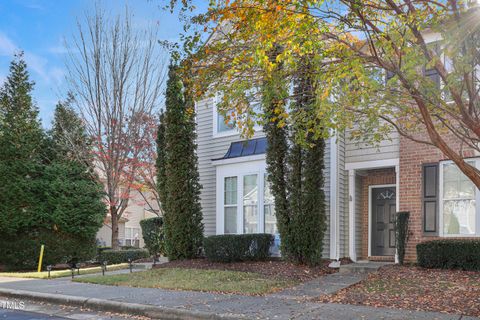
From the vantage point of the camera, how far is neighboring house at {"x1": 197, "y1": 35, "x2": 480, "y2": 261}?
1259 cm

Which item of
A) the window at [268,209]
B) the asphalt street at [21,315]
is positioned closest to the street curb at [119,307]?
the asphalt street at [21,315]

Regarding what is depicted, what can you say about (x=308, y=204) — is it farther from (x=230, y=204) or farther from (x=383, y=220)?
(x=230, y=204)

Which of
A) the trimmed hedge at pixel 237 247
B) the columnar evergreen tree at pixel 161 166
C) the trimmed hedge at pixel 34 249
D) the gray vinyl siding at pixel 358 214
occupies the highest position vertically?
the columnar evergreen tree at pixel 161 166

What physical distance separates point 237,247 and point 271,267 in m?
1.46

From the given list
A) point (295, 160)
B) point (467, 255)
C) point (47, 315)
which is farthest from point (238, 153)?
point (47, 315)

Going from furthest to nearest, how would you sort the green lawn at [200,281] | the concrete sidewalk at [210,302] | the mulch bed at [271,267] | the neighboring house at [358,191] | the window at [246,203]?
the window at [246,203], the neighboring house at [358,191], the mulch bed at [271,267], the green lawn at [200,281], the concrete sidewalk at [210,302]

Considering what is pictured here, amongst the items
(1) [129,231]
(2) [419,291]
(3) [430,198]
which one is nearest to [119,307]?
(2) [419,291]

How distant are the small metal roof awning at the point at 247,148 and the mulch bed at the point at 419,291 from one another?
554 cm

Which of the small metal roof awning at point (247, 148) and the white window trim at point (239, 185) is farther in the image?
the small metal roof awning at point (247, 148)

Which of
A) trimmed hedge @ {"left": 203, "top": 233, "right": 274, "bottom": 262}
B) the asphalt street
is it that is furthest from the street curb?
trimmed hedge @ {"left": 203, "top": 233, "right": 274, "bottom": 262}

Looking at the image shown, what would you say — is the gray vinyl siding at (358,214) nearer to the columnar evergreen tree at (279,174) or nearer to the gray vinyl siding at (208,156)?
the columnar evergreen tree at (279,174)

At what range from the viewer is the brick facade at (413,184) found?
42.3ft

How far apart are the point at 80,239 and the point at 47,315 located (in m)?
13.2

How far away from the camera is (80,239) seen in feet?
69.8
